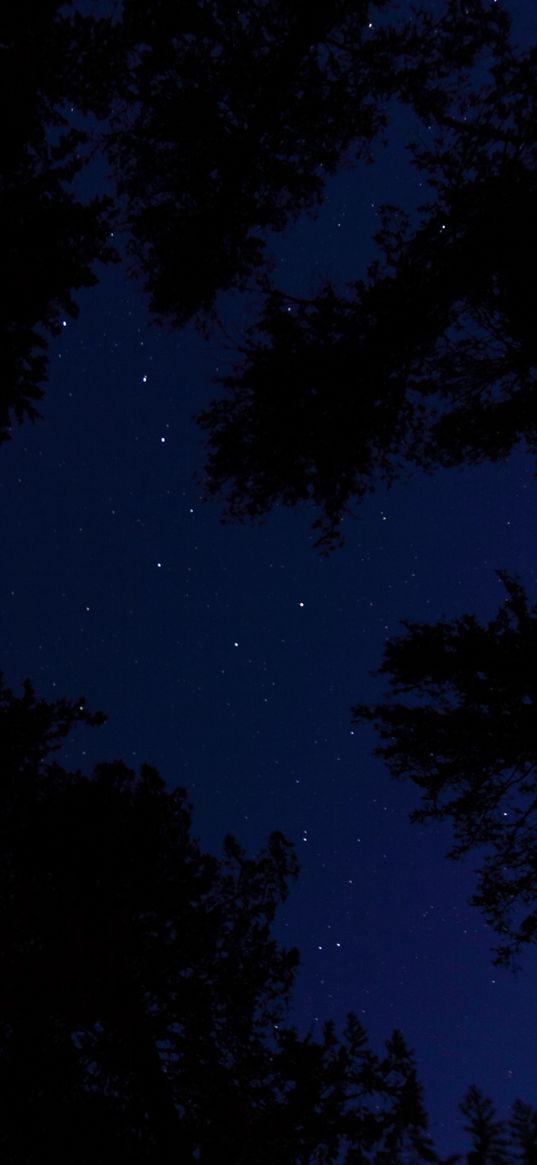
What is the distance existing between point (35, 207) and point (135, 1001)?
7.64m

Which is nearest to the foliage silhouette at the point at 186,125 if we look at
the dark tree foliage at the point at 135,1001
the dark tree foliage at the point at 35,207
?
the dark tree foliage at the point at 35,207

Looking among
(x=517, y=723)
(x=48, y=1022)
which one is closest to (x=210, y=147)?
(x=517, y=723)

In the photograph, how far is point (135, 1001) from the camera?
8547 mm

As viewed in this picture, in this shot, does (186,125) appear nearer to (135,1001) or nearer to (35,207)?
(35,207)

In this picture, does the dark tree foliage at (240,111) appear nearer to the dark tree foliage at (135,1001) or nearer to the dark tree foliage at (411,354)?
the dark tree foliage at (411,354)

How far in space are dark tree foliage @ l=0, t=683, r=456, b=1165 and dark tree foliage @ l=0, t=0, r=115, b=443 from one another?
424 cm

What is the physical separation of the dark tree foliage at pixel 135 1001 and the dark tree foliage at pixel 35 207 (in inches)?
167

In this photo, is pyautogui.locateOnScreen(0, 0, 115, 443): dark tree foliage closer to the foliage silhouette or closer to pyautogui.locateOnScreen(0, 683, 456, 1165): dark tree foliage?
the foliage silhouette

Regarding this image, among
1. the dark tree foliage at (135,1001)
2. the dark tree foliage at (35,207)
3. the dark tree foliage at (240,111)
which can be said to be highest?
the dark tree foliage at (240,111)

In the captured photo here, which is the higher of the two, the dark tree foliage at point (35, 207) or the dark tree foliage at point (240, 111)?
the dark tree foliage at point (240, 111)

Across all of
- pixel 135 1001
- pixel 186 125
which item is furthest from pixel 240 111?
pixel 135 1001

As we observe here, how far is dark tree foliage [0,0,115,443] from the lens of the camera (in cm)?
680

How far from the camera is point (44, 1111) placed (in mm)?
7500

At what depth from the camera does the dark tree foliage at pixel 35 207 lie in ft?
22.3
